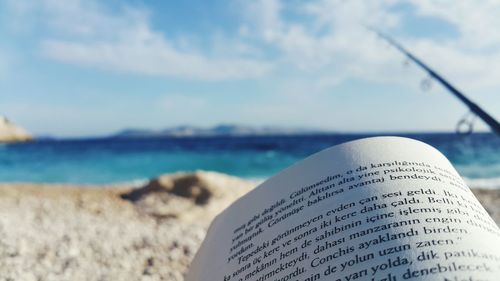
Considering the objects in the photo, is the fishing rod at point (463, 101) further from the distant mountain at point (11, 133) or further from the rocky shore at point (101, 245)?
the distant mountain at point (11, 133)

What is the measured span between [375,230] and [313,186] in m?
0.23

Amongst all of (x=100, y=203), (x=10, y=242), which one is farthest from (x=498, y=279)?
(x=100, y=203)

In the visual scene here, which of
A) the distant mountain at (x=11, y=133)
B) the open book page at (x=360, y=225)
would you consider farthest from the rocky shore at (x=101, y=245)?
the distant mountain at (x=11, y=133)

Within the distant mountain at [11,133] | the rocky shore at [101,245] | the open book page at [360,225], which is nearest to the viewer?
the open book page at [360,225]

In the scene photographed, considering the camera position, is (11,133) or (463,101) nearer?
(463,101)

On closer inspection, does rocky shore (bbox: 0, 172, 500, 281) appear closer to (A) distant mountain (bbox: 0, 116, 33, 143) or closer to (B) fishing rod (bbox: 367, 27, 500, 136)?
(B) fishing rod (bbox: 367, 27, 500, 136)

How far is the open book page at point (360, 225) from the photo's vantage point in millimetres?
746

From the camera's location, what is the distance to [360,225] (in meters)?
0.85

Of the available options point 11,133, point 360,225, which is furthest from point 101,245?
point 11,133

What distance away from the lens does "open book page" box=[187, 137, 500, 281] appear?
2.45 ft

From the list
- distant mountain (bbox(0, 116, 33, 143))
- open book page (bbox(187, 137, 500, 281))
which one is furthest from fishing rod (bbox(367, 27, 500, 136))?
distant mountain (bbox(0, 116, 33, 143))

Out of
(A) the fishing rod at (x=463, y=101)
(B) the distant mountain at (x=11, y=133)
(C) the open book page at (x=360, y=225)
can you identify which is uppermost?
(B) the distant mountain at (x=11, y=133)

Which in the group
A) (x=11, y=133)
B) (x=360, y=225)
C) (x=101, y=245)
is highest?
(x=11, y=133)

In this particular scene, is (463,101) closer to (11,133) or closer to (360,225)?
(360,225)
